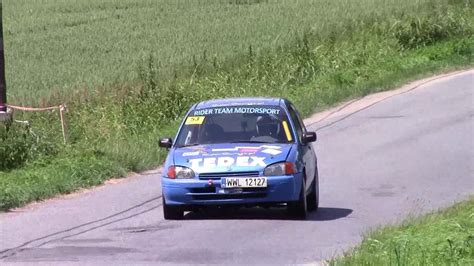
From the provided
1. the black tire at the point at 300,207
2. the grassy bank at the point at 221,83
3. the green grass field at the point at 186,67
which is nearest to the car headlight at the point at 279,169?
the black tire at the point at 300,207

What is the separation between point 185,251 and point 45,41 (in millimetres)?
32325

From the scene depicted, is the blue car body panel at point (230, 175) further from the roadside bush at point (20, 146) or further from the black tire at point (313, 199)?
the roadside bush at point (20, 146)

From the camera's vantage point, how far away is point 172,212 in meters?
15.2

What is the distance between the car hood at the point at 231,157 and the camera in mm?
14766

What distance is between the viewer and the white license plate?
14688mm

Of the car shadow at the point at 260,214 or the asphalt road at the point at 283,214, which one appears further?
the car shadow at the point at 260,214

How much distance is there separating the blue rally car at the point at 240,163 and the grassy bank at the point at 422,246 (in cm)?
279

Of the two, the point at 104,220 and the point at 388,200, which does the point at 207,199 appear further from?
the point at 388,200

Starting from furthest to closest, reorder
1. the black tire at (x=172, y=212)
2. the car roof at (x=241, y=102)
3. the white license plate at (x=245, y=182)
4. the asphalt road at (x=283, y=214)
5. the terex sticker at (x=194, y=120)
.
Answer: the car roof at (x=241, y=102) < the terex sticker at (x=194, y=120) < the black tire at (x=172, y=212) < the white license plate at (x=245, y=182) < the asphalt road at (x=283, y=214)

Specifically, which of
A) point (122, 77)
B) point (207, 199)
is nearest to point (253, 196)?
point (207, 199)

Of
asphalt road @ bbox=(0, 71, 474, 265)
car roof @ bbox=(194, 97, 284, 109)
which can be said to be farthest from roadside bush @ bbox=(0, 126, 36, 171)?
car roof @ bbox=(194, 97, 284, 109)

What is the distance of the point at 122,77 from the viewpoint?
34281mm

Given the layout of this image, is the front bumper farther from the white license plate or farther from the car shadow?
the car shadow

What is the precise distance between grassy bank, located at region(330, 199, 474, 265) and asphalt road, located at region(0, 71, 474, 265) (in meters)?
1.12
